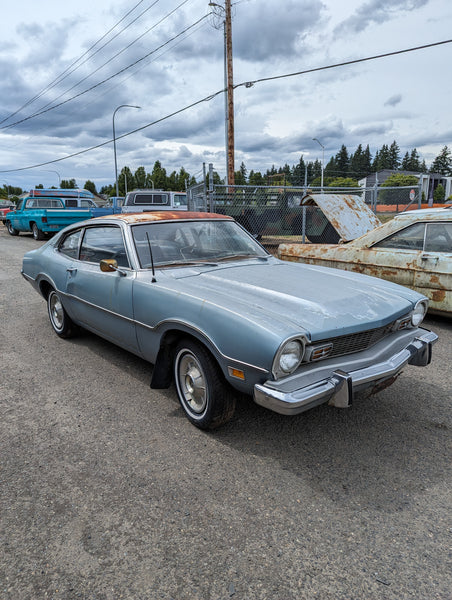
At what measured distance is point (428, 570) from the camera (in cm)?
189

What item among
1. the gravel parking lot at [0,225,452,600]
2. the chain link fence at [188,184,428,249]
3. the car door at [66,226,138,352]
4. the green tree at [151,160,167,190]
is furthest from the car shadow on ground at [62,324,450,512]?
the green tree at [151,160,167,190]

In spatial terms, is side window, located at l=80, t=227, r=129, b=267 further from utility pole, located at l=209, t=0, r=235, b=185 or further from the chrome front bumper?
utility pole, located at l=209, t=0, r=235, b=185

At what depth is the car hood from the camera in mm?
2592

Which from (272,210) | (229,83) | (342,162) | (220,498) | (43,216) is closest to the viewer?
(220,498)

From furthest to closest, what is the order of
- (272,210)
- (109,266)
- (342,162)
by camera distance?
(342,162) < (272,210) < (109,266)

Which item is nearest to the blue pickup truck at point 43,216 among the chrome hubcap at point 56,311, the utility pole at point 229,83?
the utility pole at point 229,83

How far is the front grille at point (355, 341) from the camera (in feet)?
8.72

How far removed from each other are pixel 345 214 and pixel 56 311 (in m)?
5.29

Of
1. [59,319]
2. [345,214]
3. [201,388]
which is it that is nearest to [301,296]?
[201,388]

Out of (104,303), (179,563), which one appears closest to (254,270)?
(104,303)

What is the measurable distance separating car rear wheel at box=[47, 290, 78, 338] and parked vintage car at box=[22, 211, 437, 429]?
0.40m

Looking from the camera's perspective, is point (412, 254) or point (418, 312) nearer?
point (418, 312)

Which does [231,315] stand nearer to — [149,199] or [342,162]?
A: [149,199]

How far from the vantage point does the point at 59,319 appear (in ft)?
16.8
